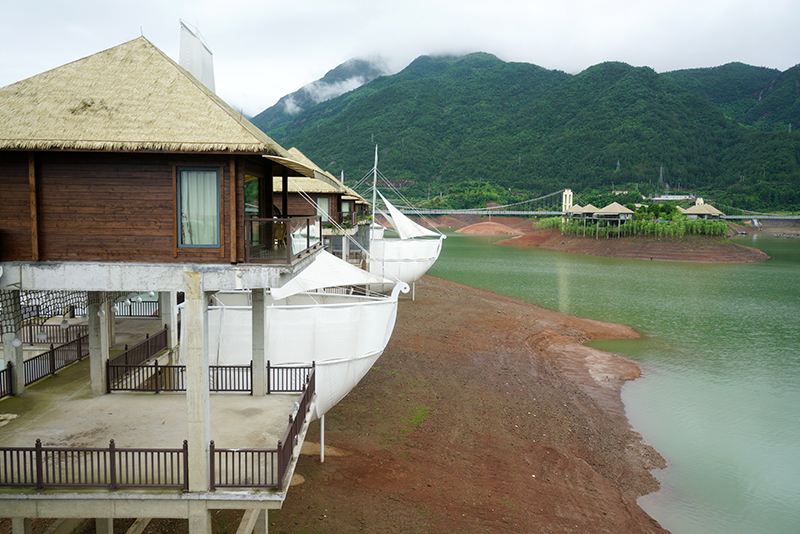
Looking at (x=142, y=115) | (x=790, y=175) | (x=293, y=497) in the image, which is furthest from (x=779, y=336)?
(x=790, y=175)

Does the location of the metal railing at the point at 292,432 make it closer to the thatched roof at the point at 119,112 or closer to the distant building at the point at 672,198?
the thatched roof at the point at 119,112

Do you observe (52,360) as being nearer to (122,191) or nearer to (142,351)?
(142,351)

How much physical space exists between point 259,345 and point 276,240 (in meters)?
3.13

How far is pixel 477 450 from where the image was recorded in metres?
17.1

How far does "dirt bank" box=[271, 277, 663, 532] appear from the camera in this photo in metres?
13.5

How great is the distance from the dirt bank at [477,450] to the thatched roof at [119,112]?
807cm

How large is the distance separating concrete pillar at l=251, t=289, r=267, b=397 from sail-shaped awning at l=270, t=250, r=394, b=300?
1.89 metres

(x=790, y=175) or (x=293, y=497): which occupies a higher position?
(x=790, y=175)

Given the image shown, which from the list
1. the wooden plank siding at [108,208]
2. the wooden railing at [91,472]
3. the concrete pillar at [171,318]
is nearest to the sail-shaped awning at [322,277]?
the concrete pillar at [171,318]

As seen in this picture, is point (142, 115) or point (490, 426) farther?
point (490, 426)

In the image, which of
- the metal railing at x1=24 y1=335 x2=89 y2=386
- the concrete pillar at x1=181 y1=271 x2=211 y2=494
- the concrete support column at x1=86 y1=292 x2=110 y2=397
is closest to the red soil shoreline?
the metal railing at x1=24 y1=335 x2=89 y2=386

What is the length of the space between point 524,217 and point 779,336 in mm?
108176

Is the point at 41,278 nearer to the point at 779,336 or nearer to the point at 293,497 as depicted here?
the point at 293,497

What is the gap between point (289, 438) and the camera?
9.86 meters
